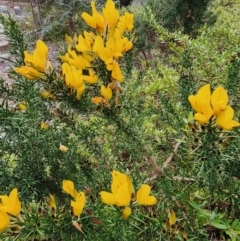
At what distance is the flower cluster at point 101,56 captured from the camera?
92cm

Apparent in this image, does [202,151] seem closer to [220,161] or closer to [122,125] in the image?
[220,161]

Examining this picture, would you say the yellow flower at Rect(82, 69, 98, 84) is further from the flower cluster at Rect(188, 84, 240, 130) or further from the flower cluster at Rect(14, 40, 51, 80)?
the flower cluster at Rect(188, 84, 240, 130)

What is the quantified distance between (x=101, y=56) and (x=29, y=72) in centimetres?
17

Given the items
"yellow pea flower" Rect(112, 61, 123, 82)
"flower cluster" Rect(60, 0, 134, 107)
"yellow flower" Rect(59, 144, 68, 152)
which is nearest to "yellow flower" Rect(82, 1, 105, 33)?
"flower cluster" Rect(60, 0, 134, 107)

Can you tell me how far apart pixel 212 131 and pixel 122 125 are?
31 centimetres

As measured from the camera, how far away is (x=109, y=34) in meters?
0.98

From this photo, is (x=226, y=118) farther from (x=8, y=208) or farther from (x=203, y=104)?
(x=8, y=208)

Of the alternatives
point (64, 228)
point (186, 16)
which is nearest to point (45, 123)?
point (64, 228)

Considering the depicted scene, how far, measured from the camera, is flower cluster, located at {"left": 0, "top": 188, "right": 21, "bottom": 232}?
2.53ft

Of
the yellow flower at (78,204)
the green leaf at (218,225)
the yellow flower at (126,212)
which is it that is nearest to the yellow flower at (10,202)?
the yellow flower at (78,204)

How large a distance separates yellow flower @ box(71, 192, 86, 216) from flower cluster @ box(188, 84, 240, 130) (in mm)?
301

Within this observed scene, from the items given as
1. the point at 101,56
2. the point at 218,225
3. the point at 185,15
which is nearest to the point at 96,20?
the point at 101,56

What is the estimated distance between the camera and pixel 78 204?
845 mm

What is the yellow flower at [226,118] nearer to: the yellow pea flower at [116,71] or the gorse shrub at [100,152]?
the gorse shrub at [100,152]
